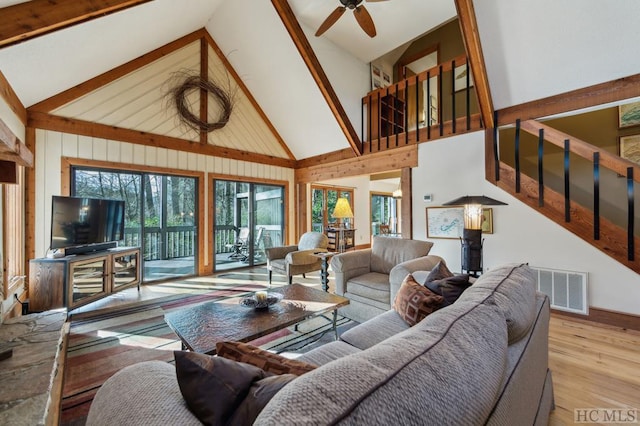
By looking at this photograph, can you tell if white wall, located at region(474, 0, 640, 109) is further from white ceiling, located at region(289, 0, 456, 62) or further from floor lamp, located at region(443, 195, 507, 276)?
floor lamp, located at region(443, 195, 507, 276)

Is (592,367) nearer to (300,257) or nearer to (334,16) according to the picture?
(300,257)

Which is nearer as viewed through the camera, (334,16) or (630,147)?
(334,16)

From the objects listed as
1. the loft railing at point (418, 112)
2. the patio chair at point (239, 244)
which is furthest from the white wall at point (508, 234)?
the patio chair at point (239, 244)

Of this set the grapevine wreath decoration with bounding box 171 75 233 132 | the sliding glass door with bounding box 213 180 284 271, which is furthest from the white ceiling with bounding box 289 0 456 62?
the sliding glass door with bounding box 213 180 284 271

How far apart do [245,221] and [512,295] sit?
5666 millimetres

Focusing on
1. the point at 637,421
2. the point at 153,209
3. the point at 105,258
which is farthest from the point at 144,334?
the point at 637,421

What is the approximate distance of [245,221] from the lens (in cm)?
620

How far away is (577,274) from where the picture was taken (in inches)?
123

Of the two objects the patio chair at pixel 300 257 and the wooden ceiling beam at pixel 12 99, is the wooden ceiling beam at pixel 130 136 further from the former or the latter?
the patio chair at pixel 300 257

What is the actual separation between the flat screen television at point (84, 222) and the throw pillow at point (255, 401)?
4.13m

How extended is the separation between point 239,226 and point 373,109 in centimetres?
376

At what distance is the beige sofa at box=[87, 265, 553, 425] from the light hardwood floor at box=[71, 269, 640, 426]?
101 centimetres

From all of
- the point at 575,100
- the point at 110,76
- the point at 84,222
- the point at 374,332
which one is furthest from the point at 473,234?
the point at 110,76

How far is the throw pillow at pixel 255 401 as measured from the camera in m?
0.63
